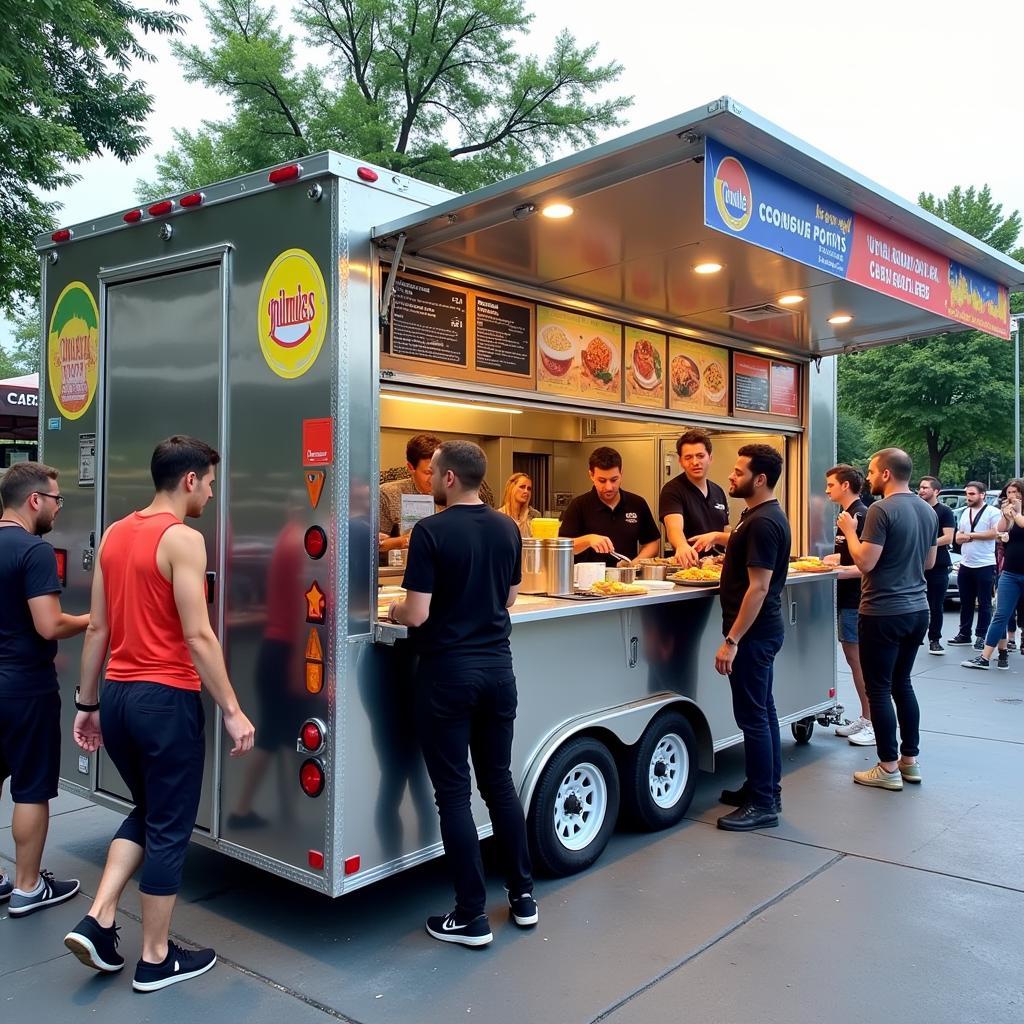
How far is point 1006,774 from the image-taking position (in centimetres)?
596

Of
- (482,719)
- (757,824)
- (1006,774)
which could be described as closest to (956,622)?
(1006,774)

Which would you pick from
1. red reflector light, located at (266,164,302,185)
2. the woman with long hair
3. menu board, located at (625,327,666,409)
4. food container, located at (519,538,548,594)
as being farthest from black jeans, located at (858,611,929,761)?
red reflector light, located at (266,164,302,185)

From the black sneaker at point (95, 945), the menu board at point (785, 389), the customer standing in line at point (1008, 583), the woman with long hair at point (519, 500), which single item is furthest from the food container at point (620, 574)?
the customer standing in line at point (1008, 583)

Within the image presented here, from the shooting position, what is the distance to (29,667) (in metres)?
3.83

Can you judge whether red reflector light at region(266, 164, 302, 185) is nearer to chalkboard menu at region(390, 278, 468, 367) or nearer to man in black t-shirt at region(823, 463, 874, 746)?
chalkboard menu at region(390, 278, 468, 367)

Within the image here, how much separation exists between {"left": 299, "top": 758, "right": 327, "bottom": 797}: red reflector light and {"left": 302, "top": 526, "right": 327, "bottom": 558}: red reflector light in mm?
791

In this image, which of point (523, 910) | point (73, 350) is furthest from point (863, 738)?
point (73, 350)

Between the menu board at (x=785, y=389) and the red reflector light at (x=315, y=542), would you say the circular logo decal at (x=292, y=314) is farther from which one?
the menu board at (x=785, y=389)

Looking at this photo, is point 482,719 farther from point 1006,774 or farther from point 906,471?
point 1006,774

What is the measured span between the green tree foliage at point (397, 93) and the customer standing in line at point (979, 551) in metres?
12.9

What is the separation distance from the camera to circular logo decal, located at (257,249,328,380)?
3604mm

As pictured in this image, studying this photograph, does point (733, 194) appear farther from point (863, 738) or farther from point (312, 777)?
point (863, 738)

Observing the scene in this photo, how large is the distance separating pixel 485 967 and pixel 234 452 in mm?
2271

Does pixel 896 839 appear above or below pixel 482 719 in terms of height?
below
